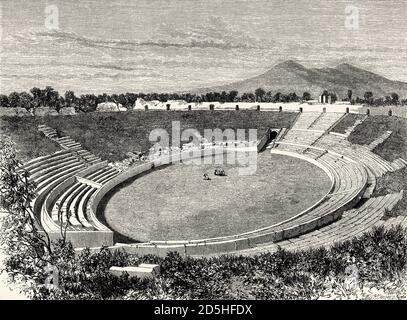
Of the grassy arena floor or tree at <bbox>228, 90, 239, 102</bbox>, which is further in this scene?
tree at <bbox>228, 90, 239, 102</bbox>

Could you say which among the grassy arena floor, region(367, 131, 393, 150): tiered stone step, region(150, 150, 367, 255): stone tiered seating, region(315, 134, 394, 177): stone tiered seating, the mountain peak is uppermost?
the mountain peak

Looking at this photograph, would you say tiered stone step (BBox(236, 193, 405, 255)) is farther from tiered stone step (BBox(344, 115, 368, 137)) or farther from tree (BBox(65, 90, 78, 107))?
tree (BBox(65, 90, 78, 107))

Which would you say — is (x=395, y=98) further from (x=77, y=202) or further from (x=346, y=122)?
(x=77, y=202)

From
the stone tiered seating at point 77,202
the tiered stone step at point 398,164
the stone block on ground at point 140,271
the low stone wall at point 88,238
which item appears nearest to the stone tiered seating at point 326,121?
the tiered stone step at point 398,164

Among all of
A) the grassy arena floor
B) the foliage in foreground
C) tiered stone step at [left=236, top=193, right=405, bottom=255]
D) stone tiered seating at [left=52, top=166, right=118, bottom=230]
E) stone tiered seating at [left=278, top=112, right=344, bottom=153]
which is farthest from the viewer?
stone tiered seating at [left=278, top=112, right=344, bottom=153]

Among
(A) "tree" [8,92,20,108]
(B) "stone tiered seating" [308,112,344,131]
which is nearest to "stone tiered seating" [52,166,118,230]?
(A) "tree" [8,92,20,108]

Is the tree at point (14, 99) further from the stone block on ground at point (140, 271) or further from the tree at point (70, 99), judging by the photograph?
the stone block on ground at point (140, 271)
